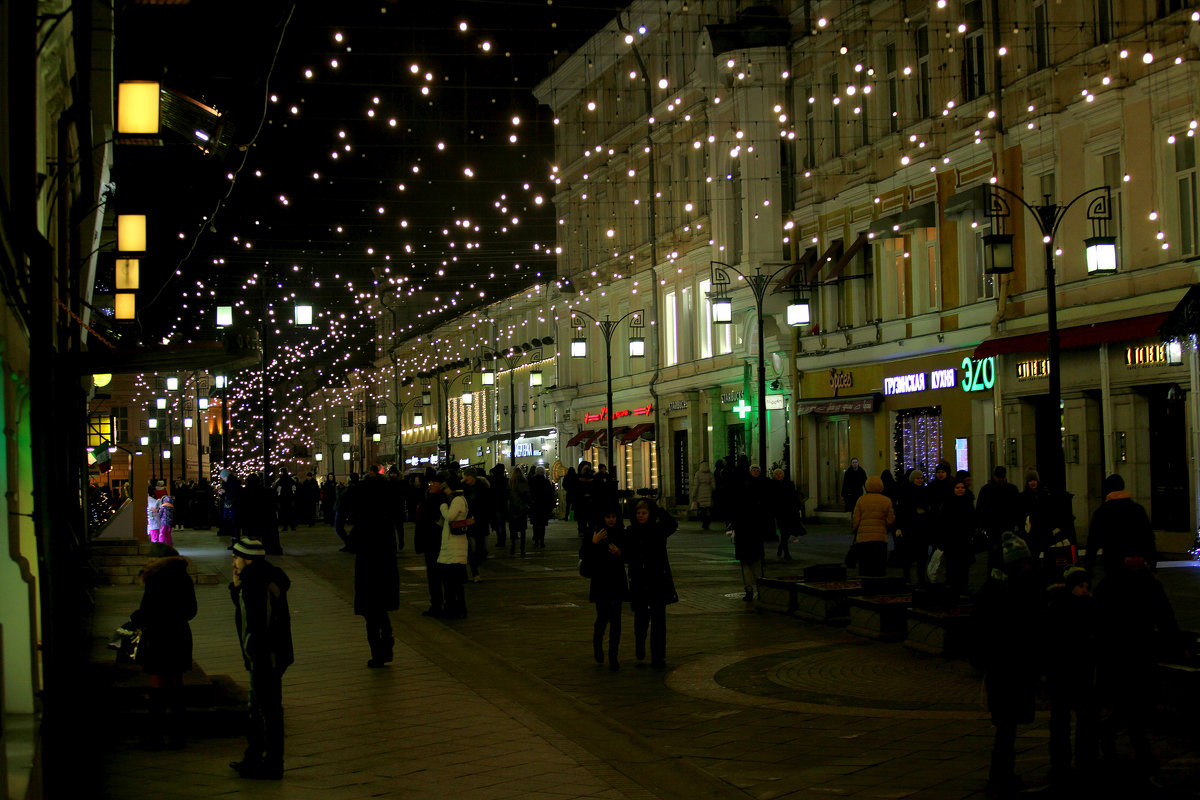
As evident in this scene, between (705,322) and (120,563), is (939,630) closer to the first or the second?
(120,563)

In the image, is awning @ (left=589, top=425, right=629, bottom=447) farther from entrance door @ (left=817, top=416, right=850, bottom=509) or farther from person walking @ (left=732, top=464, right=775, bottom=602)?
person walking @ (left=732, top=464, right=775, bottom=602)

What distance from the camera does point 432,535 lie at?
17.2 m

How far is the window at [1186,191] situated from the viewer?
23609 mm

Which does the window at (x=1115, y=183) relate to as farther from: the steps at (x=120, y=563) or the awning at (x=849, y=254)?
the steps at (x=120, y=563)

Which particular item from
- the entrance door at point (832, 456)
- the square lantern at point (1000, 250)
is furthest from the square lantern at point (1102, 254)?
the entrance door at point (832, 456)

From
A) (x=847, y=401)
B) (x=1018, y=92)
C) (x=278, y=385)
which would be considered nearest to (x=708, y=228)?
(x=847, y=401)

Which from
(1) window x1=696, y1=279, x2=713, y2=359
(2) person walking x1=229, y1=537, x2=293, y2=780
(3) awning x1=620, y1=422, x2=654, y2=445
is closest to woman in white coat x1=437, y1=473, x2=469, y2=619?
(2) person walking x1=229, y1=537, x2=293, y2=780

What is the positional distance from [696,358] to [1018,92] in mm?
19196

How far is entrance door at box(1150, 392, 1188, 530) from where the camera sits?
2403 centimetres

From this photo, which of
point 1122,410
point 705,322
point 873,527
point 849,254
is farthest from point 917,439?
point 873,527

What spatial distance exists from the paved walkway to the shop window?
15.1 m

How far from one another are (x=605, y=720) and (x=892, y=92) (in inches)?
1047

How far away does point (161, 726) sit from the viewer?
958cm

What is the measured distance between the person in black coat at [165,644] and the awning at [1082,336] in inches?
679
